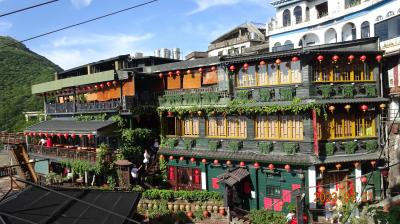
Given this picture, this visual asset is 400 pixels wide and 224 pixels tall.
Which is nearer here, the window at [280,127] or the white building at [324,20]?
the window at [280,127]

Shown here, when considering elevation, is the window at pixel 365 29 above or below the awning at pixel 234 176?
above

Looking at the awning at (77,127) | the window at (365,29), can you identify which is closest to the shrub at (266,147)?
the awning at (77,127)

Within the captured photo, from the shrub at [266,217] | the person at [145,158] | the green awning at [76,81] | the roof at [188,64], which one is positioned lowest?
the shrub at [266,217]

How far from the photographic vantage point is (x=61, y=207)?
9094 millimetres

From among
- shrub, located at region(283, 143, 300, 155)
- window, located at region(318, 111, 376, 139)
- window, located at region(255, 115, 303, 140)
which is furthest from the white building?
shrub, located at region(283, 143, 300, 155)

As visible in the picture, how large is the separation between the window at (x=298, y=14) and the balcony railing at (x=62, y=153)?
24708mm

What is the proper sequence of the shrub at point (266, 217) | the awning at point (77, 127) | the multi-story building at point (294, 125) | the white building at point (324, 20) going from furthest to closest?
the awning at point (77, 127) → the white building at point (324, 20) → the multi-story building at point (294, 125) → the shrub at point (266, 217)

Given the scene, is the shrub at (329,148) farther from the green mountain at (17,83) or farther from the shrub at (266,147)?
the green mountain at (17,83)

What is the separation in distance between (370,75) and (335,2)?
47.5 ft

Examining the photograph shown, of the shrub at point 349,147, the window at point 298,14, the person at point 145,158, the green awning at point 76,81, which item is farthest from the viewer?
the window at point 298,14

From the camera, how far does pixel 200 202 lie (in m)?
25.7

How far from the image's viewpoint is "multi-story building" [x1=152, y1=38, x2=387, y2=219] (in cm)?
2355

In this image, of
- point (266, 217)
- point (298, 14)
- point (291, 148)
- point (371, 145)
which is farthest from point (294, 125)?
point (298, 14)

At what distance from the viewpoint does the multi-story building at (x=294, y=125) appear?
77.3 feet
